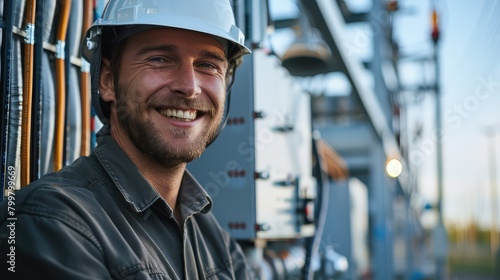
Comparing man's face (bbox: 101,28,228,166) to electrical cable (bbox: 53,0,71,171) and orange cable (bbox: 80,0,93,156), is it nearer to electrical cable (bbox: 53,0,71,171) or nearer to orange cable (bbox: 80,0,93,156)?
electrical cable (bbox: 53,0,71,171)

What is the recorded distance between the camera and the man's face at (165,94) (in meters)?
1.81

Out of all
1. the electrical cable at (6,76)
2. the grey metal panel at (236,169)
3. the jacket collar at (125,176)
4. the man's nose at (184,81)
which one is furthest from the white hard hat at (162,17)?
the grey metal panel at (236,169)

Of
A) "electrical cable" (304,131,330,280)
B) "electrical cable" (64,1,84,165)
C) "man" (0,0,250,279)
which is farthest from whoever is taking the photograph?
"electrical cable" (304,131,330,280)

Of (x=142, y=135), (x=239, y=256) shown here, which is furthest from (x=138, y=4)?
(x=239, y=256)

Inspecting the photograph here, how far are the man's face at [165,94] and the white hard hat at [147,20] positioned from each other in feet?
0.13

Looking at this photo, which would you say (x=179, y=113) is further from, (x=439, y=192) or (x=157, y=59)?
(x=439, y=192)

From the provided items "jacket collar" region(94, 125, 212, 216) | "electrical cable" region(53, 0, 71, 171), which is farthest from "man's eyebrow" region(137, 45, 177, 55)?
"electrical cable" region(53, 0, 71, 171)

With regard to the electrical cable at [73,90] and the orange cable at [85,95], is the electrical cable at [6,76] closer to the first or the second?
the electrical cable at [73,90]

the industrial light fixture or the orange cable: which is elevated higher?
the industrial light fixture

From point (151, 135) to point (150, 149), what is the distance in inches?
1.8

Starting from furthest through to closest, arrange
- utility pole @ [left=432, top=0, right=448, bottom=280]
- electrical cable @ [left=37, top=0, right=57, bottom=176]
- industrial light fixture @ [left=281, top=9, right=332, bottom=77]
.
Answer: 1. utility pole @ [left=432, top=0, right=448, bottom=280]
2. industrial light fixture @ [left=281, top=9, right=332, bottom=77]
3. electrical cable @ [left=37, top=0, right=57, bottom=176]

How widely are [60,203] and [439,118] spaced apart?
8543 mm

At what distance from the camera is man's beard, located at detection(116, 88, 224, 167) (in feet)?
5.90

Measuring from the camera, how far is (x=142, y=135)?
1.81 meters
